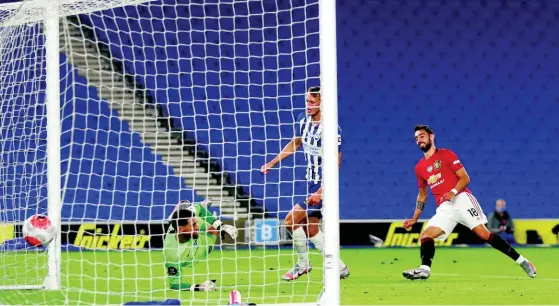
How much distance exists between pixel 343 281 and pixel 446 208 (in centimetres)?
112

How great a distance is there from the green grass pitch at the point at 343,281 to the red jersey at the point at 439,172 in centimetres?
80

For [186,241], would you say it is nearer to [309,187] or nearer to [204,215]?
[204,215]

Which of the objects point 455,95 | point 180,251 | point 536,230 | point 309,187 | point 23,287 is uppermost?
point 455,95

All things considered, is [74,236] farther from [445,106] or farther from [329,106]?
[329,106]

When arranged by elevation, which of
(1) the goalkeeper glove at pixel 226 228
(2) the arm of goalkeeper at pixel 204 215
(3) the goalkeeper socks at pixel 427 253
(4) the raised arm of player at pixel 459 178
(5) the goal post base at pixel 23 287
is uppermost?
(4) the raised arm of player at pixel 459 178

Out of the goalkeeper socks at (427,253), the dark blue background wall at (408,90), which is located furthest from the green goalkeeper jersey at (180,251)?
the dark blue background wall at (408,90)

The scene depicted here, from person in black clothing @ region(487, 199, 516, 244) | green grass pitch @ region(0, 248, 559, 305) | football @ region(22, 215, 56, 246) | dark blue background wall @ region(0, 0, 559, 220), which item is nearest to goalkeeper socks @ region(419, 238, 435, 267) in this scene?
green grass pitch @ region(0, 248, 559, 305)

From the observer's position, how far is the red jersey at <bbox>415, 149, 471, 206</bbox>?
7.98 m

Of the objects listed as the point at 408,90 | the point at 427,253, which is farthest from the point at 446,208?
the point at 408,90

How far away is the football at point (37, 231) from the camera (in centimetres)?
468

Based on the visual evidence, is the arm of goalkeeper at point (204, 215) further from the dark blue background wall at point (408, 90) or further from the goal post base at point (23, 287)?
the dark blue background wall at point (408, 90)

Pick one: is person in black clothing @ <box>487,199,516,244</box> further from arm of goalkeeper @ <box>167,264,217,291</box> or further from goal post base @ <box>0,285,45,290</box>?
goal post base @ <box>0,285,45,290</box>

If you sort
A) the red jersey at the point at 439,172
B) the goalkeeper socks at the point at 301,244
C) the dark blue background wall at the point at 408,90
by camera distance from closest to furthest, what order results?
the goalkeeper socks at the point at 301,244 → the red jersey at the point at 439,172 → the dark blue background wall at the point at 408,90

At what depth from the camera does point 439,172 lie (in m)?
8.02
